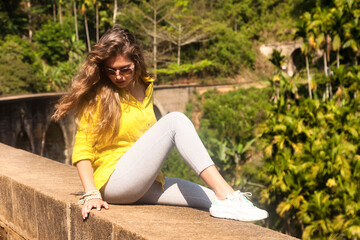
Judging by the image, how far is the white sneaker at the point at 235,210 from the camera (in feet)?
6.68

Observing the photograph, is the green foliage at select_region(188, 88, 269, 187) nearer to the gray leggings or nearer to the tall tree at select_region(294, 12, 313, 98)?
the tall tree at select_region(294, 12, 313, 98)

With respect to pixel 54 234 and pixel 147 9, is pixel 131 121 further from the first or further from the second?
pixel 147 9

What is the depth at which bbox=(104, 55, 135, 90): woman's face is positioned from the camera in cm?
223

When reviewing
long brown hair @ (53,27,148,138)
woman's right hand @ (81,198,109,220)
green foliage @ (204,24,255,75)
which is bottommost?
woman's right hand @ (81,198,109,220)

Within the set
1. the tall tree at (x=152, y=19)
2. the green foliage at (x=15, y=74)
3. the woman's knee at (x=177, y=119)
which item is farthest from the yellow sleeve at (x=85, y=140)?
the tall tree at (x=152, y=19)

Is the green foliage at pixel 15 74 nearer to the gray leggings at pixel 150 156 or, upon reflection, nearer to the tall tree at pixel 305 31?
the tall tree at pixel 305 31

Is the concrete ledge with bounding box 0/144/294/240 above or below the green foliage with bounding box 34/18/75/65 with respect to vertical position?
below

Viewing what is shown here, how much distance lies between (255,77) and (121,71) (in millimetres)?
34833

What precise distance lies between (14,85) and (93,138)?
68.0 ft

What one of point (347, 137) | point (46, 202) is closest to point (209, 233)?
point (46, 202)

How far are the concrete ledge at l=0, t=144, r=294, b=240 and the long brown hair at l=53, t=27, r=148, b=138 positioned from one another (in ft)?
1.40

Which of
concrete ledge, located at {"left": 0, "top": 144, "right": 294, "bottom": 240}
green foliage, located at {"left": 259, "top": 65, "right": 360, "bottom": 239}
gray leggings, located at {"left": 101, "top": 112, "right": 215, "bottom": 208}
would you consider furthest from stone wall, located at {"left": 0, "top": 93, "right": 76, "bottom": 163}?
gray leggings, located at {"left": 101, "top": 112, "right": 215, "bottom": 208}

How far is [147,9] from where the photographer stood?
32.8 metres

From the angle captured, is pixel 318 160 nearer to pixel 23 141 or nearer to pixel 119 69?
pixel 119 69
